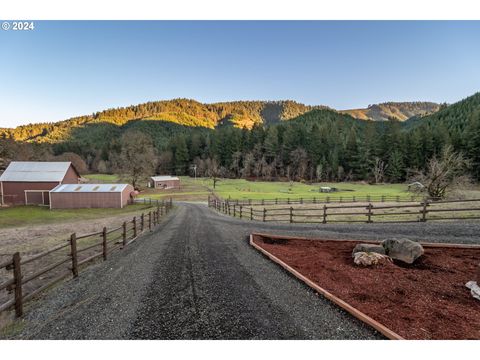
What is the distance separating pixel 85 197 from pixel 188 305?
119 ft

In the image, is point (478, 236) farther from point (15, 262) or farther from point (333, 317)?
point (15, 262)

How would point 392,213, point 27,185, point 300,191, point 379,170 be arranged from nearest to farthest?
1. point 392,213
2. point 27,185
3. point 300,191
4. point 379,170

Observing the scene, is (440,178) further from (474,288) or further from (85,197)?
(85,197)

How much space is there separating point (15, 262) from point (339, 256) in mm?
8661

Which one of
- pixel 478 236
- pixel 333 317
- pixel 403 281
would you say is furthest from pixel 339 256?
pixel 478 236

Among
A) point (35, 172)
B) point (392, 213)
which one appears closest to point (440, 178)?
point (392, 213)

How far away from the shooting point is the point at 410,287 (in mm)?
5621

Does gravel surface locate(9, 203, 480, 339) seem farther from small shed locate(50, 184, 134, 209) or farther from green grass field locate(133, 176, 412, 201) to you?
green grass field locate(133, 176, 412, 201)

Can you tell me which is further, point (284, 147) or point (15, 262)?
point (284, 147)

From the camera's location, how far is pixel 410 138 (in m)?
70.2

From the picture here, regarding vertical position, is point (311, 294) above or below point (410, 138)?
below

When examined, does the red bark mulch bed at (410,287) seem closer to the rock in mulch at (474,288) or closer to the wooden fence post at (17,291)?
the rock in mulch at (474,288)

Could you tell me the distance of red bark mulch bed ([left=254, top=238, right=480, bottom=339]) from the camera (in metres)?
4.22

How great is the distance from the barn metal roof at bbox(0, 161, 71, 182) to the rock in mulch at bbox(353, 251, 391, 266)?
43062 mm
